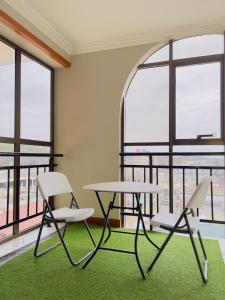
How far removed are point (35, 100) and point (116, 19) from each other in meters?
1.54

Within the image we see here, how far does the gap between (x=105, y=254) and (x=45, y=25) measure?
2838 mm

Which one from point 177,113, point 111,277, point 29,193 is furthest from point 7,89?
point 111,277

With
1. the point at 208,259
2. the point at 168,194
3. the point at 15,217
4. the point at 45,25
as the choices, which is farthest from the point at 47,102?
the point at 208,259

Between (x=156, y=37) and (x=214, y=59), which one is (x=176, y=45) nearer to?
(x=156, y=37)

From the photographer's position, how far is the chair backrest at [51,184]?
2357 mm

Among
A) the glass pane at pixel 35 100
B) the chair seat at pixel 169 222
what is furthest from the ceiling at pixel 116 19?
the chair seat at pixel 169 222

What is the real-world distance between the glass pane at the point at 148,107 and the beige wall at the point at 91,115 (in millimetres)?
210

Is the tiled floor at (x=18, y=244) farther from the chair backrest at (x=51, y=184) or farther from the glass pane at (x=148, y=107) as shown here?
the glass pane at (x=148, y=107)

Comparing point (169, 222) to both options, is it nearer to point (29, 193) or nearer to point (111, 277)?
point (111, 277)

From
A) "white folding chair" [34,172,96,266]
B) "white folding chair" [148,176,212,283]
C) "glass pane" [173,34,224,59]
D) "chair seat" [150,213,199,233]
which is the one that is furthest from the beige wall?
"white folding chair" [148,176,212,283]

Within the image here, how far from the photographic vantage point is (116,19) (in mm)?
2955

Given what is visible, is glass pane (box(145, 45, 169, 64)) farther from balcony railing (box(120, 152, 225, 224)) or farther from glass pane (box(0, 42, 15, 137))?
glass pane (box(0, 42, 15, 137))

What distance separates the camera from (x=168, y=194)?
10.7 ft

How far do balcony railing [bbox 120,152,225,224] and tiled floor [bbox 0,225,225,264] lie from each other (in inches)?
19.9
